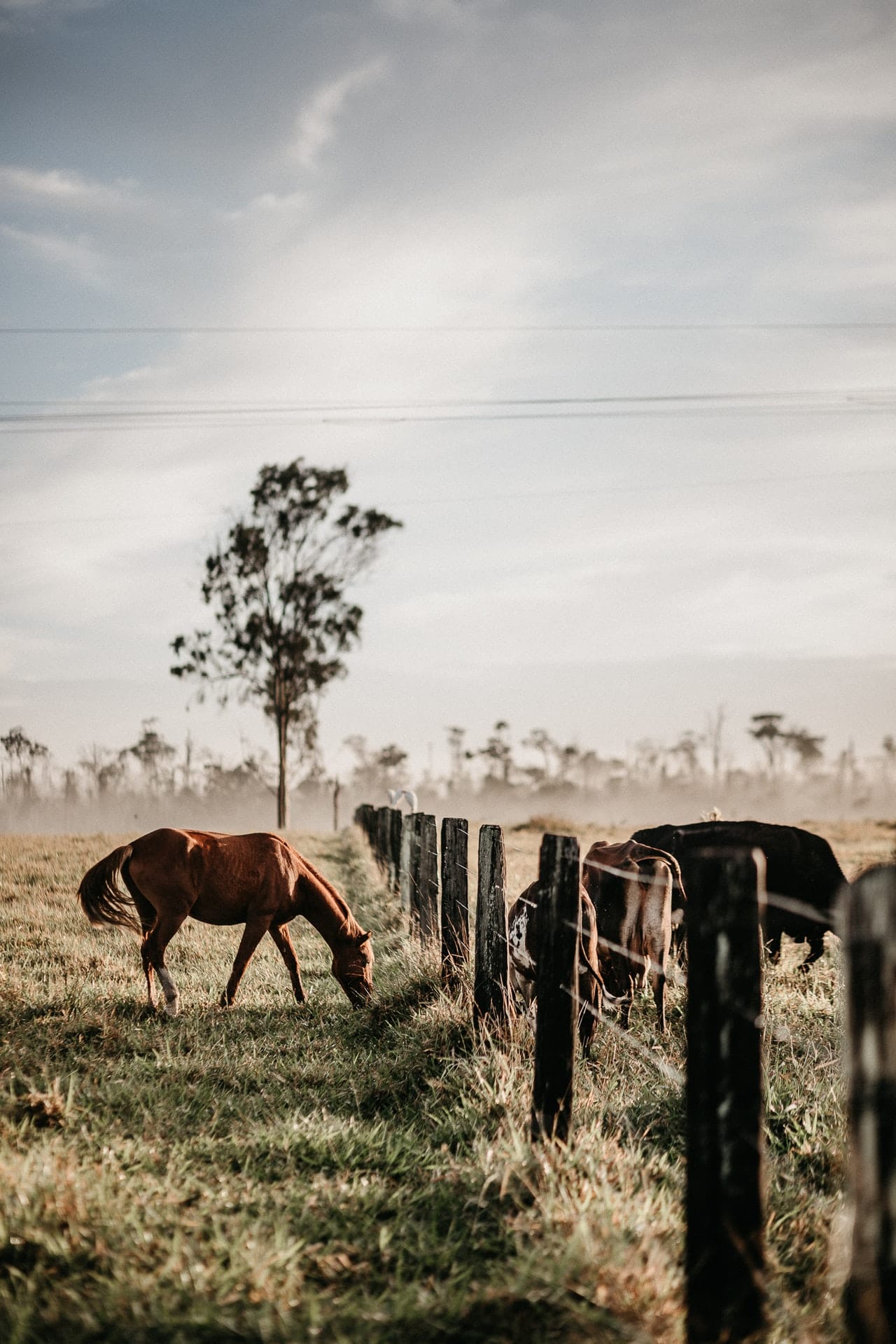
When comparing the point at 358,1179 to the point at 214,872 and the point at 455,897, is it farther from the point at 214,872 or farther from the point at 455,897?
the point at 214,872

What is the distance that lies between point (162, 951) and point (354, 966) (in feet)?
4.75

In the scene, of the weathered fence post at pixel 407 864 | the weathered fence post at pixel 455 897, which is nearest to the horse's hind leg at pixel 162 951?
the weathered fence post at pixel 455 897

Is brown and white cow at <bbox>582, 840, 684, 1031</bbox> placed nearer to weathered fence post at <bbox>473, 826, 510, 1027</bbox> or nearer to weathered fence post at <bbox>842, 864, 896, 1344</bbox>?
weathered fence post at <bbox>473, 826, 510, 1027</bbox>

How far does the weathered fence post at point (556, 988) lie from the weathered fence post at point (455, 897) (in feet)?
8.00

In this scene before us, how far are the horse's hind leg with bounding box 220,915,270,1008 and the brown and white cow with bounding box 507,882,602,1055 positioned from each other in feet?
6.84

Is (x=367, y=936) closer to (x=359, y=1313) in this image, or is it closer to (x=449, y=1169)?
(x=449, y=1169)

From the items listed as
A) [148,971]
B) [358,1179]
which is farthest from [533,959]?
[148,971]

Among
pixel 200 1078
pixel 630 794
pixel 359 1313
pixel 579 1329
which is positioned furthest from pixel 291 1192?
pixel 630 794

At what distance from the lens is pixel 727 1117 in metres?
2.42

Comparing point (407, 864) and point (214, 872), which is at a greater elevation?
point (214, 872)

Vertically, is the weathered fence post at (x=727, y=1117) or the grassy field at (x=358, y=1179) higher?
the weathered fence post at (x=727, y=1117)

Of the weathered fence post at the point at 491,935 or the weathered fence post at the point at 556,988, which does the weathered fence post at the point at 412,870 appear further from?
the weathered fence post at the point at 556,988

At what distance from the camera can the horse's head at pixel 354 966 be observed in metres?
6.83

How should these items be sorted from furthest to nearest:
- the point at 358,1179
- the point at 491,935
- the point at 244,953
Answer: the point at 244,953, the point at 491,935, the point at 358,1179
